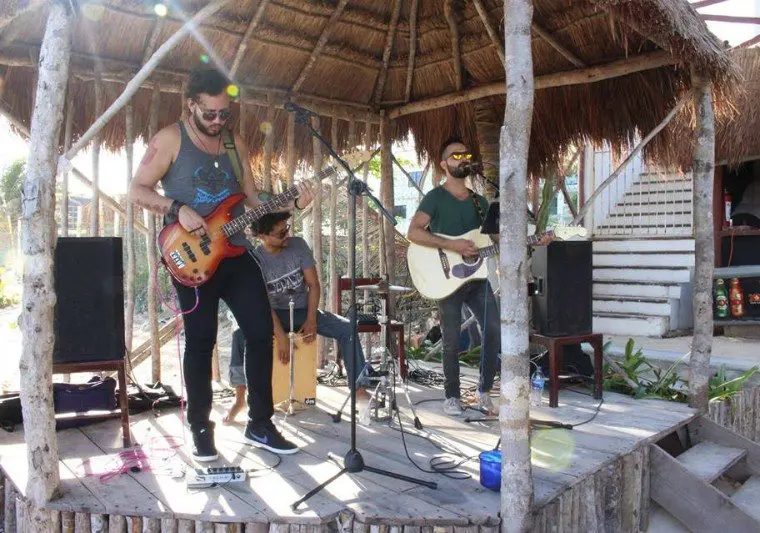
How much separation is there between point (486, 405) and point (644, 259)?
5526 mm

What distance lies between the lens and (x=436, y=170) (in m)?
6.96

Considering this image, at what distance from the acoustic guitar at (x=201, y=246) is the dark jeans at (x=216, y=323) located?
2.3 inches

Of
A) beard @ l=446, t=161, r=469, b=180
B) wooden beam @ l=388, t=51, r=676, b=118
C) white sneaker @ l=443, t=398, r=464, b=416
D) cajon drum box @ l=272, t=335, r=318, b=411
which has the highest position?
wooden beam @ l=388, t=51, r=676, b=118

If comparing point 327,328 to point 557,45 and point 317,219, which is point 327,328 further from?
point 557,45

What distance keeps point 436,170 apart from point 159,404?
376 cm

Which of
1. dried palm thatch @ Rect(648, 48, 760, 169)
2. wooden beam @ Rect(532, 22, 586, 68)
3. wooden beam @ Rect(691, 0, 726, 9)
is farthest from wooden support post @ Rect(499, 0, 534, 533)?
wooden beam @ Rect(691, 0, 726, 9)

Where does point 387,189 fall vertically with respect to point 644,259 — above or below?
above

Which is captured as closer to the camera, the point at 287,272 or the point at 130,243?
the point at 287,272

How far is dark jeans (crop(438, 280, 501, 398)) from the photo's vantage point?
420 centimetres

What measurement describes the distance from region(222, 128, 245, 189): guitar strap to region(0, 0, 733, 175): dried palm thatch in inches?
67.3

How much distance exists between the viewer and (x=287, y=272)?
4.48 meters

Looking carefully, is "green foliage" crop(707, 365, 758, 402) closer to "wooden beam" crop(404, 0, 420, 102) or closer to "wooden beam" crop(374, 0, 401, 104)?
"wooden beam" crop(404, 0, 420, 102)

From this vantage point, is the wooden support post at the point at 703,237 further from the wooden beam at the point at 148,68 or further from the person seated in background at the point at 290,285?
the wooden beam at the point at 148,68

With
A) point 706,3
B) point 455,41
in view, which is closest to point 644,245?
point 706,3
